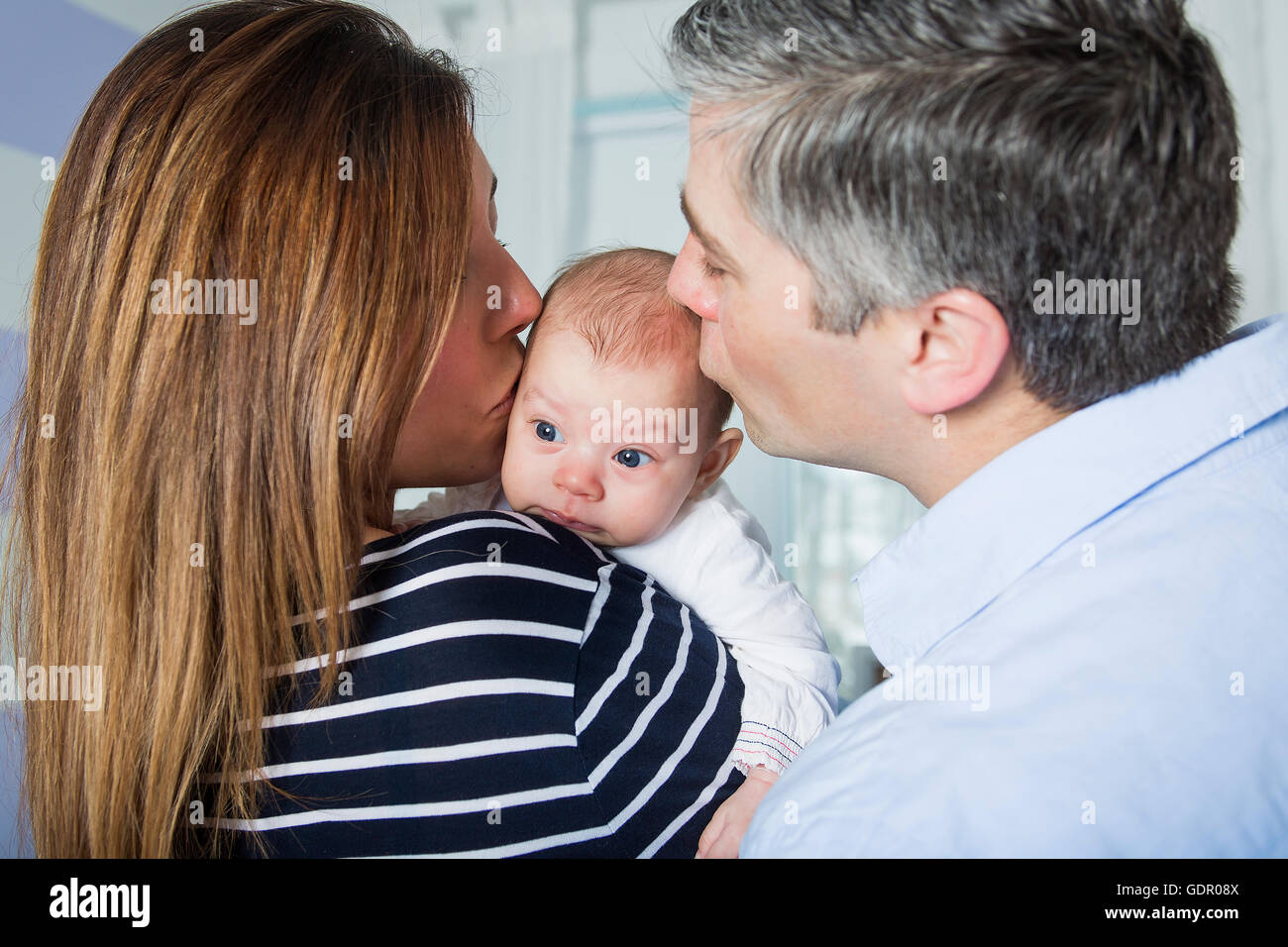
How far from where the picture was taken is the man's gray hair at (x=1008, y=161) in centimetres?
89

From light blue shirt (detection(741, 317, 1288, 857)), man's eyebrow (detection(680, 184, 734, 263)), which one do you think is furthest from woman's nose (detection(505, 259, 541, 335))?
light blue shirt (detection(741, 317, 1288, 857))

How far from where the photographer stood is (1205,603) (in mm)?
821

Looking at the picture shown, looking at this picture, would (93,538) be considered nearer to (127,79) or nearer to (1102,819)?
(127,79)

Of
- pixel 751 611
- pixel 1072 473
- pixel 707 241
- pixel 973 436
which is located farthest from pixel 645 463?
pixel 1072 473

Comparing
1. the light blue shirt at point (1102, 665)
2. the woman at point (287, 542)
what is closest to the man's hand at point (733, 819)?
the woman at point (287, 542)

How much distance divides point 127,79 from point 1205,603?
49.3 inches

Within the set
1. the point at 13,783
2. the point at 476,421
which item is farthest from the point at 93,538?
the point at 13,783

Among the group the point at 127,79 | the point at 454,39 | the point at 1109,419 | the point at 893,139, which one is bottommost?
the point at 1109,419

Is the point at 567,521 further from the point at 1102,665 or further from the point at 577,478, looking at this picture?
the point at 1102,665

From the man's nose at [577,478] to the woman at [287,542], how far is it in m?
0.24

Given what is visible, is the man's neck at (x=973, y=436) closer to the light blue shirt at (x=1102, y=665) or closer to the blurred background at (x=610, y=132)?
the light blue shirt at (x=1102, y=665)

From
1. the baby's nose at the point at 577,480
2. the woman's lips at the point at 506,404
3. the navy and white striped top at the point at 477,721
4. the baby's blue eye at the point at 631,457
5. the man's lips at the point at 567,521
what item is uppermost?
the woman's lips at the point at 506,404

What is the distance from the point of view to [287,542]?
1.08 m

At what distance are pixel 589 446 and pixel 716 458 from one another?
0.27 meters
